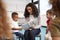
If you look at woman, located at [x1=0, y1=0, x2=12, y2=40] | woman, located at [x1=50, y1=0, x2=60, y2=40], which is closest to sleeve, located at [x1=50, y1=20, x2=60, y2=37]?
woman, located at [x1=50, y1=0, x2=60, y2=40]

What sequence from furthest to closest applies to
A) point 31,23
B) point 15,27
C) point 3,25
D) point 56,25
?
point 15,27 → point 31,23 → point 56,25 → point 3,25

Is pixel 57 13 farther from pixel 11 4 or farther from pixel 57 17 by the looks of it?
pixel 11 4

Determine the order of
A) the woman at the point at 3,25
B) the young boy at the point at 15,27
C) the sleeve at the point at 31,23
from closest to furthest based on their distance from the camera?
the woman at the point at 3,25 → the sleeve at the point at 31,23 → the young boy at the point at 15,27

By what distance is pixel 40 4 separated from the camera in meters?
4.37

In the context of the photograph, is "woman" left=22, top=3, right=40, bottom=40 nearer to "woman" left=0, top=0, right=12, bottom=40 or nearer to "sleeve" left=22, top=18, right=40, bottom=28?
"sleeve" left=22, top=18, right=40, bottom=28

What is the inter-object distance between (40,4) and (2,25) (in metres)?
3.38

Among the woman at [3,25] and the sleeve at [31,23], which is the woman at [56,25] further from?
the sleeve at [31,23]

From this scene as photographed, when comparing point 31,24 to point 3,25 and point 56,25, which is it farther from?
point 3,25

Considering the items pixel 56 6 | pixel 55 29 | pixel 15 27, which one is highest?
pixel 56 6

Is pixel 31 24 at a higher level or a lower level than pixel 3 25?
lower

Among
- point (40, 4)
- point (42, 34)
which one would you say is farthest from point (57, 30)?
point (40, 4)

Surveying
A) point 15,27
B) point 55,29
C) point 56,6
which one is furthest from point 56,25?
point 15,27

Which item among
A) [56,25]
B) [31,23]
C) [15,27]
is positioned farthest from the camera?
[15,27]

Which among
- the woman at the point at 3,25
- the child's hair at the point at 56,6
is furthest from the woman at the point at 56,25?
the woman at the point at 3,25
